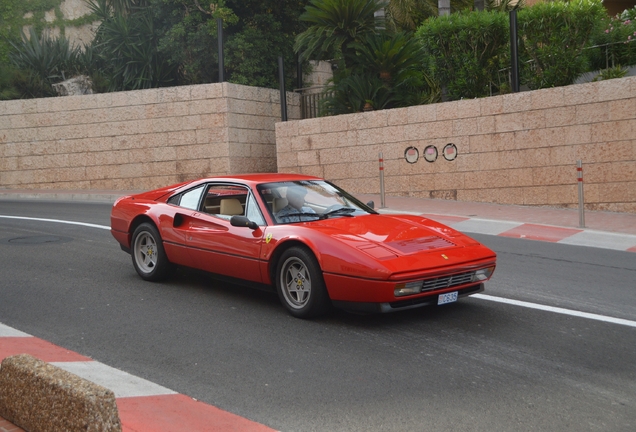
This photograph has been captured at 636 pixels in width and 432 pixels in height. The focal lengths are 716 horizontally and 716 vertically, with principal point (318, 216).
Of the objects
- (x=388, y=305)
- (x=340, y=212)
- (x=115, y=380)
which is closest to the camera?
(x=115, y=380)

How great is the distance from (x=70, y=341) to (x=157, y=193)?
2761mm

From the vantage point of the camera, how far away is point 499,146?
50.3ft

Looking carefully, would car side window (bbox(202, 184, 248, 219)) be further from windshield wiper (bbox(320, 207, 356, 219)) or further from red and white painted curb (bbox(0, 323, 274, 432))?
red and white painted curb (bbox(0, 323, 274, 432))

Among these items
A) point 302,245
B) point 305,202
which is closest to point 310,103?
point 305,202

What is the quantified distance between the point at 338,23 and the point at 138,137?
6427 millimetres

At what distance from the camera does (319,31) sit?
711 inches

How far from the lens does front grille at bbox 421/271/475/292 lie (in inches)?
227

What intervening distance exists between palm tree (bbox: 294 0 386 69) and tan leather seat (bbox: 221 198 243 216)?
38.1 ft

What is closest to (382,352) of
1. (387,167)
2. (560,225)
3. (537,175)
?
(560,225)

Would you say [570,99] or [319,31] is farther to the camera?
[319,31]

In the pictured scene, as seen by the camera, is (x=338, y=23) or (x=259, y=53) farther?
(x=259, y=53)

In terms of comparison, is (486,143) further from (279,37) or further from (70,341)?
(70,341)

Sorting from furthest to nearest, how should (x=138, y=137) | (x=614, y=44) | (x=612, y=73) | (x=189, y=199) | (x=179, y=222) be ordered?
1. (x=138, y=137)
2. (x=614, y=44)
3. (x=612, y=73)
4. (x=189, y=199)
5. (x=179, y=222)

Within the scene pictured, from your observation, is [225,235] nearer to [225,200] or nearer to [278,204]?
[225,200]
